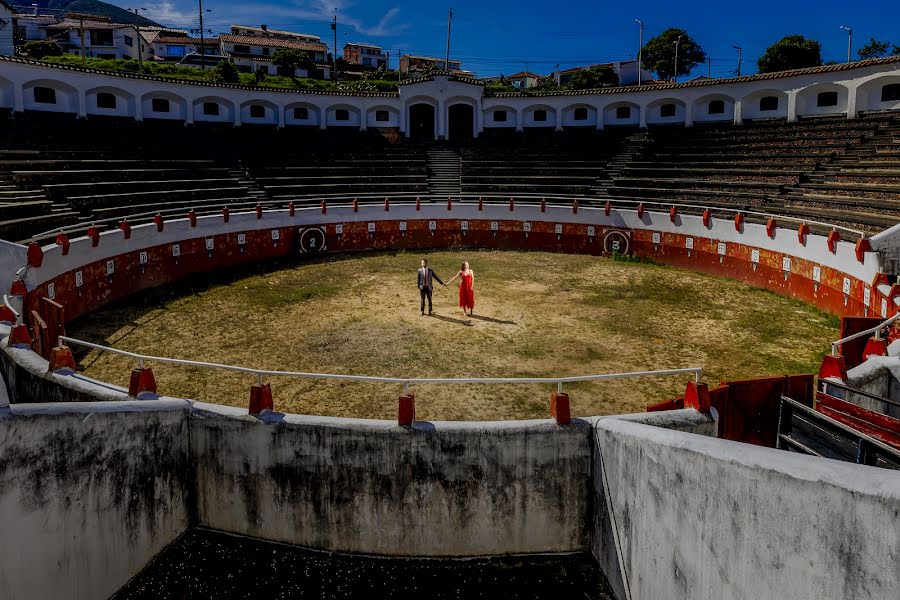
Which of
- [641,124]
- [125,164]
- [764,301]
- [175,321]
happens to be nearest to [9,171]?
[125,164]

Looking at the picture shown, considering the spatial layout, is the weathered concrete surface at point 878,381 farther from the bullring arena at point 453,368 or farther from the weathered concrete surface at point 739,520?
the weathered concrete surface at point 739,520

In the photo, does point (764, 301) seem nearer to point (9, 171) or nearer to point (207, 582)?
point (207, 582)

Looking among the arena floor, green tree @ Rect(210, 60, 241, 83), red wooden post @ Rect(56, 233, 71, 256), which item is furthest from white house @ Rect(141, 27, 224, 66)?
red wooden post @ Rect(56, 233, 71, 256)

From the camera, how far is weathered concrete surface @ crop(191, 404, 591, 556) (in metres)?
8.62

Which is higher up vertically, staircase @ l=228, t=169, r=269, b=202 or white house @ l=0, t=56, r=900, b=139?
white house @ l=0, t=56, r=900, b=139

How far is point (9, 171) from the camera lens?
24.4 metres

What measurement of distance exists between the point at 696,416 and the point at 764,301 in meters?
12.5

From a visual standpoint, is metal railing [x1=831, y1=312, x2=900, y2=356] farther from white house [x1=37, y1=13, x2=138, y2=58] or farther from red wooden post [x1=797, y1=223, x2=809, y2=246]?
white house [x1=37, y1=13, x2=138, y2=58]

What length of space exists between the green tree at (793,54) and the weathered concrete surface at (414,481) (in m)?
64.2

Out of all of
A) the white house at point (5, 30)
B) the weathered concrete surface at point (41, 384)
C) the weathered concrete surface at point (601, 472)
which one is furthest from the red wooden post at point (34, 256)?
the white house at point (5, 30)

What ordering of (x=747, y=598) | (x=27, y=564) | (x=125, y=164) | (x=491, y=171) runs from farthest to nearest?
(x=491, y=171) → (x=125, y=164) → (x=27, y=564) → (x=747, y=598)

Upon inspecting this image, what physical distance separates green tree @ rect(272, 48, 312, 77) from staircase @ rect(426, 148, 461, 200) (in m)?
40.1

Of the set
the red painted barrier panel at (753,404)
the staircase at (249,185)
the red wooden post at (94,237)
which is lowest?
the red painted barrier panel at (753,404)

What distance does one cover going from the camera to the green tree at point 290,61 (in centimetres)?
7350
